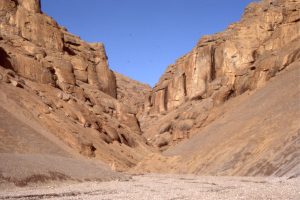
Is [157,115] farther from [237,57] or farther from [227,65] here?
[237,57]

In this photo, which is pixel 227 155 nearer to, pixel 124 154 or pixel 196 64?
pixel 124 154

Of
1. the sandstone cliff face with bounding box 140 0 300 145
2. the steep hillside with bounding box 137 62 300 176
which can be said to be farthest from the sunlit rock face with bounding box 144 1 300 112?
the steep hillside with bounding box 137 62 300 176

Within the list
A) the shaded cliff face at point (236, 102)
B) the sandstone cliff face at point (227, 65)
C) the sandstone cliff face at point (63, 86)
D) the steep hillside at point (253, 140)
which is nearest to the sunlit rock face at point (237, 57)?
the sandstone cliff face at point (227, 65)

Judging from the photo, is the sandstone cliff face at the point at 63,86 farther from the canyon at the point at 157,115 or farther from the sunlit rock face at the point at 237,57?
the sunlit rock face at the point at 237,57

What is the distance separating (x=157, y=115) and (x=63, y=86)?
4538 cm

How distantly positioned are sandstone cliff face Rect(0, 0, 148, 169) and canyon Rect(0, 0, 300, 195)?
203mm

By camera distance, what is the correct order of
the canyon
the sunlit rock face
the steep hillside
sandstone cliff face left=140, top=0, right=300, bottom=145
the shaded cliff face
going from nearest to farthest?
the steep hillside < the canyon < the shaded cliff face < sandstone cliff face left=140, top=0, right=300, bottom=145 < the sunlit rock face

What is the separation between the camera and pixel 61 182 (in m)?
33.4

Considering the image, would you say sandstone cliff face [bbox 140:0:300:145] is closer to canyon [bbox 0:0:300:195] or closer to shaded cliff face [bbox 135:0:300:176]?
shaded cliff face [bbox 135:0:300:176]

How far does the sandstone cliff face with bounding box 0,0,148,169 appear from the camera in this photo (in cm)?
5525

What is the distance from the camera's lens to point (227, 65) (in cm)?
8875

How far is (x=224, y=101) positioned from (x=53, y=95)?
102 feet

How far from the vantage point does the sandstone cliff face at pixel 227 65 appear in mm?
72769

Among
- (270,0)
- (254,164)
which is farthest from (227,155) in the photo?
(270,0)
